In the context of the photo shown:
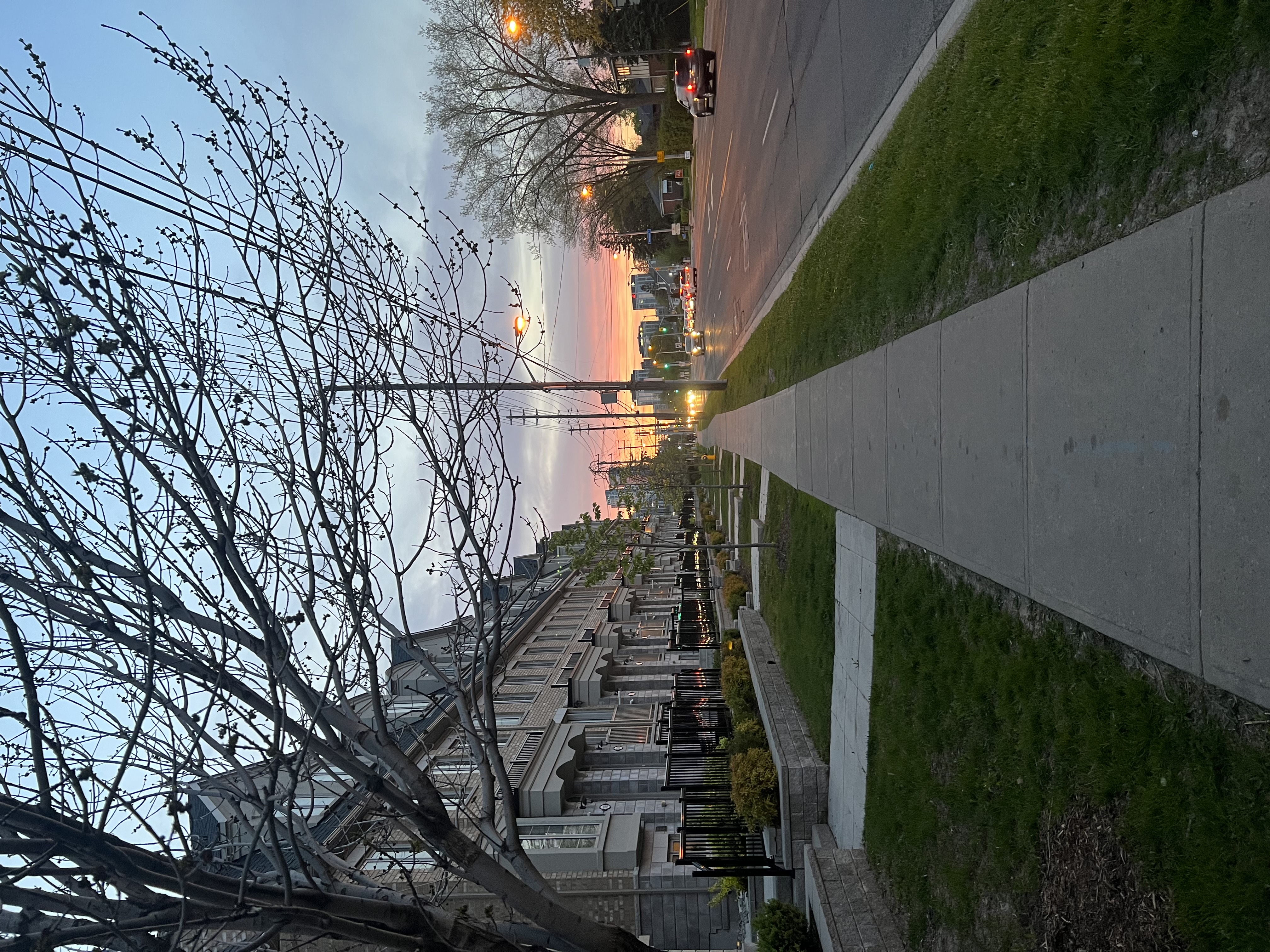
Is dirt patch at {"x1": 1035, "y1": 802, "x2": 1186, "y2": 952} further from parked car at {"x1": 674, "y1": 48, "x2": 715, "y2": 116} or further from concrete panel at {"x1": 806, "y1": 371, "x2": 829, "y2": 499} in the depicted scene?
parked car at {"x1": 674, "y1": 48, "x2": 715, "y2": 116}

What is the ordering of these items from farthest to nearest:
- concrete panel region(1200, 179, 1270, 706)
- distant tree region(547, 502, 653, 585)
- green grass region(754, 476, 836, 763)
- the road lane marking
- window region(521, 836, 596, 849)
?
window region(521, 836, 596, 849) < the road lane marking < distant tree region(547, 502, 653, 585) < green grass region(754, 476, 836, 763) < concrete panel region(1200, 179, 1270, 706)

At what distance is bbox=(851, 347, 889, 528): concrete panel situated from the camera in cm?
826

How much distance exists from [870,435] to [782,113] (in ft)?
34.7

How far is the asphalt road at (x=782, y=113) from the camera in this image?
9742 millimetres

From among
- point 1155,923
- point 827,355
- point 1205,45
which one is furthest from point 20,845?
point 827,355

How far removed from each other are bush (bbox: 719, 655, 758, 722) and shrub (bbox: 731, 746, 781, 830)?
2.59 metres

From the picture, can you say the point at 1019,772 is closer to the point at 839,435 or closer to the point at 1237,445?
the point at 1237,445

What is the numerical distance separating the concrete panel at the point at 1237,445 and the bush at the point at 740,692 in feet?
37.6

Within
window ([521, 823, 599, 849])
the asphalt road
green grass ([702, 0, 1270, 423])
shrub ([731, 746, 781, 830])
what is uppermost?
the asphalt road

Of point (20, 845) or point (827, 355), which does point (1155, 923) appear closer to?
point (20, 845)

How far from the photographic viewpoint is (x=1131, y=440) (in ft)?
13.6

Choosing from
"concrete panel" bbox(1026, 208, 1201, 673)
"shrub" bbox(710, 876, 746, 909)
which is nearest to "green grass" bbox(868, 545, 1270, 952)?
"concrete panel" bbox(1026, 208, 1201, 673)

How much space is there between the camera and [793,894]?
10586mm

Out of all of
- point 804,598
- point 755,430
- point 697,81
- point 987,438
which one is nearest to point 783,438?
point 804,598
